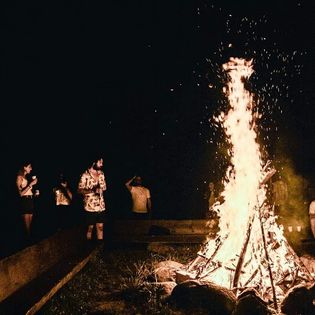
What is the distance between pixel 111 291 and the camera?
23.4 ft

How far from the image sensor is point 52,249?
320 inches

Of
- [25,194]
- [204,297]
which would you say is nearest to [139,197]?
[25,194]

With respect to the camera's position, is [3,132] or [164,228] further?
[3,132]

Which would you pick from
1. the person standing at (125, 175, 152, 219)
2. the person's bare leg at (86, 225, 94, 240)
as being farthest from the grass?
the person standing at (125, 175, 152, 219)

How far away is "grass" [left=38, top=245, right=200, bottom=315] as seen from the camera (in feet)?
20.1

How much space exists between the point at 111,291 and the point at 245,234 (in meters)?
2.52

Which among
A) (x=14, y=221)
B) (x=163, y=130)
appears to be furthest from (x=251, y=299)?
(x=163, y=130)

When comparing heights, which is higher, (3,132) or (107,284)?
(3,132)

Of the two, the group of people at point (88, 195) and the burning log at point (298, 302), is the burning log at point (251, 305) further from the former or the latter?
the group of people at point (88, 195)

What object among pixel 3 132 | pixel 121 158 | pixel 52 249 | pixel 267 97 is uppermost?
pixel 267 97

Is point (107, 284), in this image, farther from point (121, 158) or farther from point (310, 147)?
point (310, 147)

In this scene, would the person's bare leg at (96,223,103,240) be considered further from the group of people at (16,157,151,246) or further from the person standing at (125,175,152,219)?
the person standing at (125,175,152,219)

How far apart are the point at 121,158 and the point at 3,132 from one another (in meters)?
5.45

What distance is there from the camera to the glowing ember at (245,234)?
6590 millimetres
